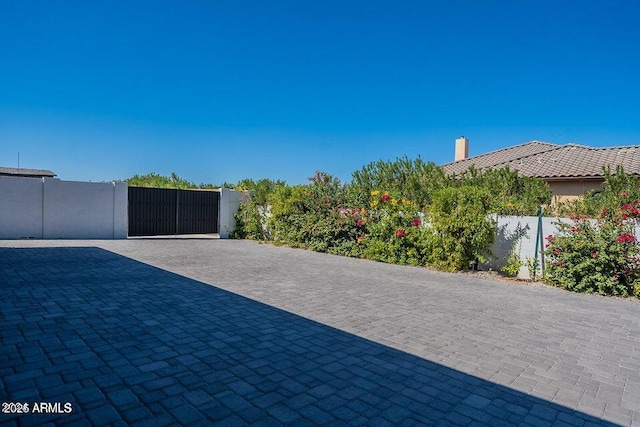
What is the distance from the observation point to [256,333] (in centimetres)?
481

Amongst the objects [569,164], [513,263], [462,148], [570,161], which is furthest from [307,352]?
[462,148]

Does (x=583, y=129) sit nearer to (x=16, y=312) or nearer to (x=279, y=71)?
(x=279, y=71)

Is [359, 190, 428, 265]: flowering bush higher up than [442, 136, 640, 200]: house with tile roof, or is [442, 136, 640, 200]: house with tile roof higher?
[442, 136, 640, 200]: house with tile roof

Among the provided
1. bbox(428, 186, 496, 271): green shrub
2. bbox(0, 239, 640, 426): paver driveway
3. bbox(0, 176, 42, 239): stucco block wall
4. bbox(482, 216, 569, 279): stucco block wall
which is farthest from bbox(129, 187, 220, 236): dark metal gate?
bbox(482, 216, 569, 279): stucco block wall

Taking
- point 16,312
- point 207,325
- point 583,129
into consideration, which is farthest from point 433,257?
point 583,129

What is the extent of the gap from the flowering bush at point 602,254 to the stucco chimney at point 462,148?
57.8 feet

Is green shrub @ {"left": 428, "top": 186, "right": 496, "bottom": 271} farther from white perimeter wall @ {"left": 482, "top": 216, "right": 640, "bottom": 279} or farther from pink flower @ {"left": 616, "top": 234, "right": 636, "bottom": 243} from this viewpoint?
pink flower @ {"left": 616, "top": 234, "right": 636, "bottom": 243}

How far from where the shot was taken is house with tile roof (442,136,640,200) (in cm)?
1540

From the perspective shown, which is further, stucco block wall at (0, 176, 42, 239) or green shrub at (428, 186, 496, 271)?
stucco block wall at (0, 176, 42, 239)

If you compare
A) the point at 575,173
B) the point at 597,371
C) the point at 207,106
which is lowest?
the point at 597,371

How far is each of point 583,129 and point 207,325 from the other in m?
21.2

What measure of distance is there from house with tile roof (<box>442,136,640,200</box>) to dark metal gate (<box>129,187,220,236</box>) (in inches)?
424

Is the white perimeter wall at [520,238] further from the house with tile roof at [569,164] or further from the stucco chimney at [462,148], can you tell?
the stucco chimney at [462,148]

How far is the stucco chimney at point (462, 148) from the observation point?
25.4m
